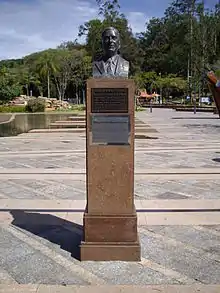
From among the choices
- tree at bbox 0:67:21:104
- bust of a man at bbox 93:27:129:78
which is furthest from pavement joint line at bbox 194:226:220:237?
tree at bbox 0:67:21:104

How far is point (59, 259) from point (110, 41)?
217 centimetres

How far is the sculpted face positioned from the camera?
3924 millimetres

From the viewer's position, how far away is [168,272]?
3555mm

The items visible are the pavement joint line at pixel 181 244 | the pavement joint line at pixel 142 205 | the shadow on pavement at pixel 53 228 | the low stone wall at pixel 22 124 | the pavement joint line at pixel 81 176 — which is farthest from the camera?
the low stone wall at pixel 22 124

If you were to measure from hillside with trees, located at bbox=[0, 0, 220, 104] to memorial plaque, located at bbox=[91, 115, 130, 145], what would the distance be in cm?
3947

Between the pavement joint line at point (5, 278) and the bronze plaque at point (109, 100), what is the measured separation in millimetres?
1652

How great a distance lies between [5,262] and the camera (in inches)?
A: 149

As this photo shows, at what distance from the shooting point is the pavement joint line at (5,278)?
11.1 ft

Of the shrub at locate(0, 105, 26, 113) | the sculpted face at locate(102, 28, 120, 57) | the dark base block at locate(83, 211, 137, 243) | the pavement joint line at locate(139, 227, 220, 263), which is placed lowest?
the pavement joint line at locate(139, 227, 220, 263)

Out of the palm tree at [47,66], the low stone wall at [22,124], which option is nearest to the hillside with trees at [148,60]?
the palm tree at [47,66]

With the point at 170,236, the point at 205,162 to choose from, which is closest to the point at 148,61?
the point at 205,162

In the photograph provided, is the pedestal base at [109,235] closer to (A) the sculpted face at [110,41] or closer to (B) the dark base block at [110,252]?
(B) the dark base block at [110,252]

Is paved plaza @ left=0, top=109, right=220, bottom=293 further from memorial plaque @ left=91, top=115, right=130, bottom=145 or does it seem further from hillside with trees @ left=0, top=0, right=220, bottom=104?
hillside with trees @ left=0, top=0, right=220, bottom=104

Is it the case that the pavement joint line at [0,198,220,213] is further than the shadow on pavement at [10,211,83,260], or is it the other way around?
the pavement joint line at [0,198,220,213]
